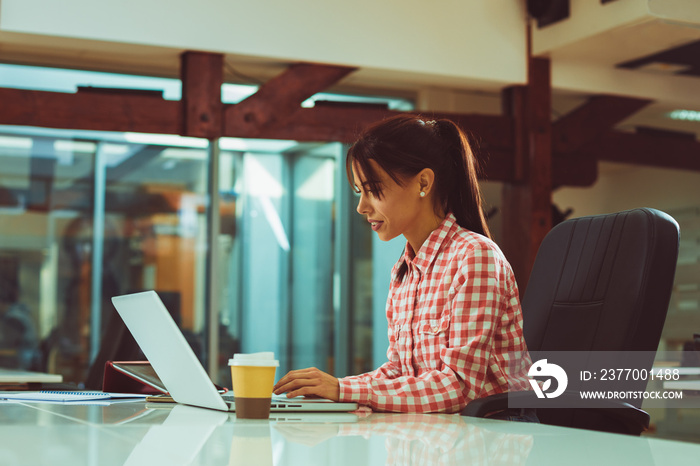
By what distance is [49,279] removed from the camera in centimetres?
561

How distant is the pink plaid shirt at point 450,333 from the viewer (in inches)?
60.0

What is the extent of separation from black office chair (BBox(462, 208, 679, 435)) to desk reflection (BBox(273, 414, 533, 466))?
0.30m

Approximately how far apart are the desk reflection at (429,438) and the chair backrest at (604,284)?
1.92 feet

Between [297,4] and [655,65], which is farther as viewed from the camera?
[655,65]

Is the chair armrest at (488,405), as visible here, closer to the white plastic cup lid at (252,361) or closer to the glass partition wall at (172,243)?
the white plastic cup lid at (252,361)

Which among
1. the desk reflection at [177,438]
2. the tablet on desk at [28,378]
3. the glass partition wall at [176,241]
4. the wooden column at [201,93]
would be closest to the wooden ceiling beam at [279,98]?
the wooden column at [201,93]

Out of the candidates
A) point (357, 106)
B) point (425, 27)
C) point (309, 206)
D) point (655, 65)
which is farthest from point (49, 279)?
point (655, 65)

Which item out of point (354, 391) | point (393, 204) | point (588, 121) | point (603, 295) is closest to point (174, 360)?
point (354, 391)

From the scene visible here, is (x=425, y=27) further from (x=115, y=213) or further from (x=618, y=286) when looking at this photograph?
(x=618, y=286)

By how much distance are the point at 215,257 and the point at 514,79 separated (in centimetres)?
215

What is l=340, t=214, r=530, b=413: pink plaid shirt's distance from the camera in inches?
60.0

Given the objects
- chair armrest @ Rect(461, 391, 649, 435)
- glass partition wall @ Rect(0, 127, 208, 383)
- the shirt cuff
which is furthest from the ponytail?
glass partition wall @ Rect(0, 127, 208, 383)

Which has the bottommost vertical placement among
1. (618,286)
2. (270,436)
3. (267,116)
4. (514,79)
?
(270,436)

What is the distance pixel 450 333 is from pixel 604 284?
1.40ft
